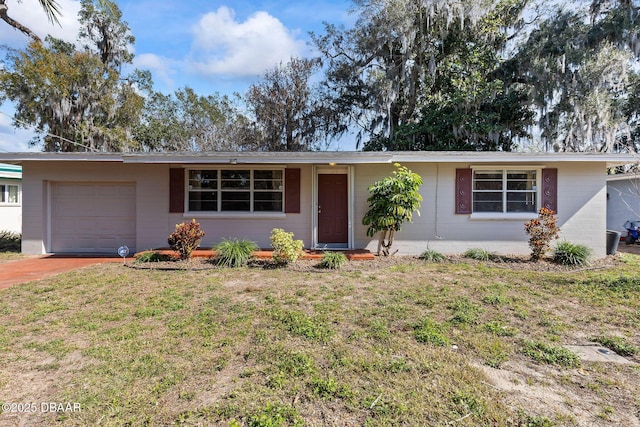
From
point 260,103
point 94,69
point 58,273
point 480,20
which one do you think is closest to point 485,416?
point 58,273


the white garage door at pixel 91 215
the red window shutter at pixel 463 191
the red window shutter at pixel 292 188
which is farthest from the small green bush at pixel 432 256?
the white garage door at pixel 91 215

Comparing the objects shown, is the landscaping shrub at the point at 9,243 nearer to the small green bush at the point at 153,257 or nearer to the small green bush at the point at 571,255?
the small green bush at the point at 153,257

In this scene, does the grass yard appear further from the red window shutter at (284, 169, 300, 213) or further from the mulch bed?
the red window shutter at (284, 169, 300, 213)

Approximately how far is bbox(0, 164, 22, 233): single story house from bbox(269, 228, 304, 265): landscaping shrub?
13.4 metres

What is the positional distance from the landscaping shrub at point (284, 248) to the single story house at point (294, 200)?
1606 mm

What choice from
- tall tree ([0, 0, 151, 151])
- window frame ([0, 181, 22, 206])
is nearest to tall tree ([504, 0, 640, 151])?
tall tree ([0, 0, 151, 151])

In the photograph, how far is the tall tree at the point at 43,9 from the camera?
20.0 feet

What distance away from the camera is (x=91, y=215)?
29.3 ft

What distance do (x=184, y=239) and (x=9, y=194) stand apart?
12280 millimetres

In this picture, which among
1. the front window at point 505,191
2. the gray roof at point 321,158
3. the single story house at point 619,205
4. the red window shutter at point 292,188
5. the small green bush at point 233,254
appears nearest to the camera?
the small green bush at point 233,254

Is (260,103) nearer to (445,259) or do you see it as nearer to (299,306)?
(445,259)

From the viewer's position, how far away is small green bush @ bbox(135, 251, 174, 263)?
290 inches

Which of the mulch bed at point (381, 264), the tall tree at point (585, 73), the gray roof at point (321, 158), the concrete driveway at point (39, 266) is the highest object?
the tall tree at point (585, 73)

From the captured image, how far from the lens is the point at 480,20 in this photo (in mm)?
13570
